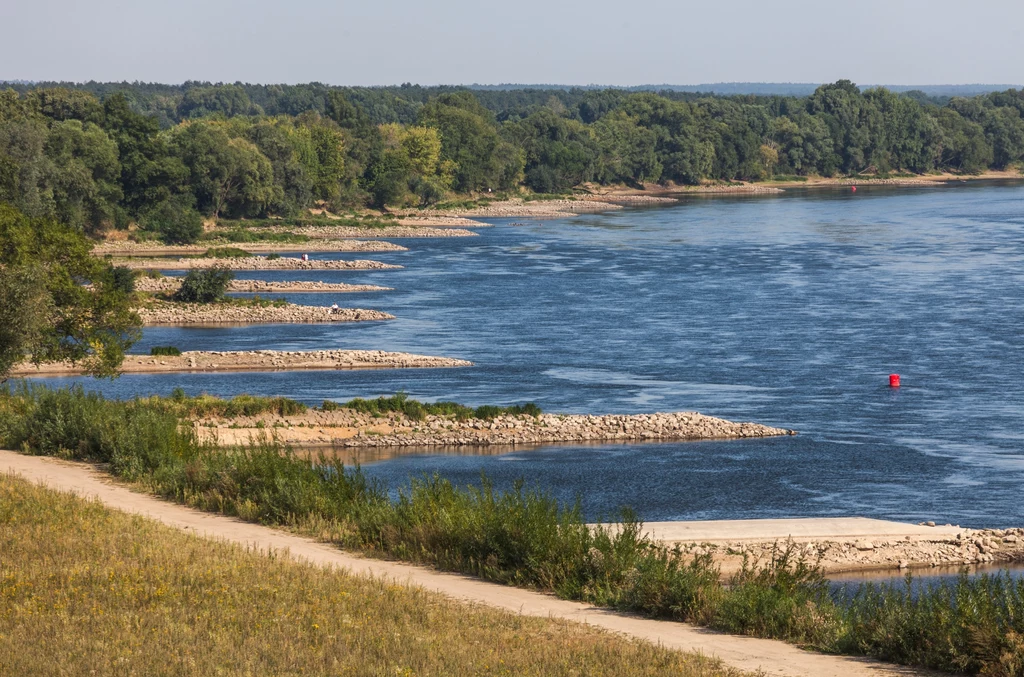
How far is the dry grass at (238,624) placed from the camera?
14.4 m

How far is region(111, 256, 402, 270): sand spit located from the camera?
329ft

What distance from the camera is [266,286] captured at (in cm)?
8875

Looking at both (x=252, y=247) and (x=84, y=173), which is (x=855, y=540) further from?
(x=84, y=173)

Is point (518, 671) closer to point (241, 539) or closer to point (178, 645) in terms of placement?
point (178, 645)

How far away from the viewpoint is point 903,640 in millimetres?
16016

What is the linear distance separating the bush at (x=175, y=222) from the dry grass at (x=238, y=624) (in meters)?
96.7

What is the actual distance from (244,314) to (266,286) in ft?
39.5

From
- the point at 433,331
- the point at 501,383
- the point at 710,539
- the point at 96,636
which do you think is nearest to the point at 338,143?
the point at 433,331

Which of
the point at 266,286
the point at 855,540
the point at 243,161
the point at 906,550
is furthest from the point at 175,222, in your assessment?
the point at 906,550

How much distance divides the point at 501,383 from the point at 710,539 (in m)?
27.1

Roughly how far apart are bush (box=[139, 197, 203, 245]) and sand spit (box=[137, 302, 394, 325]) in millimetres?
36594

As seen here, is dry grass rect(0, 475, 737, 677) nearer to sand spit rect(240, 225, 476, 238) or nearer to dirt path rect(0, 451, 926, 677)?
dirt path rect(0, 451, 926, 677)

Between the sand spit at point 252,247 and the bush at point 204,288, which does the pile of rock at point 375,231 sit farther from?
the bush at point 204,288

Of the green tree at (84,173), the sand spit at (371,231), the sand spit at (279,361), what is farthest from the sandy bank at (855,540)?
the sand spit at (371,231)
